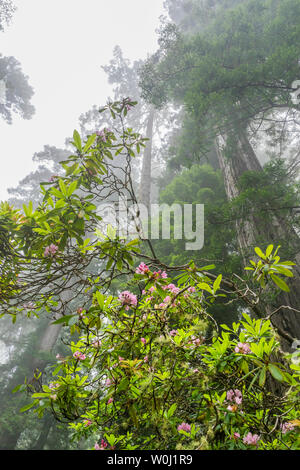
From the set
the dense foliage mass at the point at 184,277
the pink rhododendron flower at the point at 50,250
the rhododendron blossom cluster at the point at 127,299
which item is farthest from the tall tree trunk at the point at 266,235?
the pink rhododendron flower at the point at 50,250

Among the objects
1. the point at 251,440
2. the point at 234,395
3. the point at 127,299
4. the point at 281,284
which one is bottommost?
the point at 251,440

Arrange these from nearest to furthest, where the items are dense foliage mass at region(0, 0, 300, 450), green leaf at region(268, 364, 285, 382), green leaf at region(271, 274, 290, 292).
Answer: green leaf at region(268, 364, 285, 382)
green leaf at region(271, 274, 290, 292)
dense foliage mass at region(0, 0, 300, 450)

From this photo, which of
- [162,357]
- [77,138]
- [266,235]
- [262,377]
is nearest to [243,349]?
[262,377]

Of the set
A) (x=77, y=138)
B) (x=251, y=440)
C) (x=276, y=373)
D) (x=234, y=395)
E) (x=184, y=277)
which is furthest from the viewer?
(x=77, y=138)

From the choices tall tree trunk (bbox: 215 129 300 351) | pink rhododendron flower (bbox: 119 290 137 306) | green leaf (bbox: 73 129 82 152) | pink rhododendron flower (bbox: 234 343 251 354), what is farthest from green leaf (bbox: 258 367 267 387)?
green leaf (bbox: 73 129 82 152)

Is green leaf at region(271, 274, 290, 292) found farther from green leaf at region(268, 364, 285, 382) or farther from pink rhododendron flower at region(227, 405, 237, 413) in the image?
pink rhododendron flower at region(227, 405, 237, 413)

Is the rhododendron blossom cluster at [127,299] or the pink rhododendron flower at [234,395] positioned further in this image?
the rhododendron blossom cluster at [127,299]

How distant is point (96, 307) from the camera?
117 centimetres

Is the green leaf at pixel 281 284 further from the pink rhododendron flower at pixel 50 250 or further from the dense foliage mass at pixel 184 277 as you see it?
the pink rhododendron flower at pixel 50 250

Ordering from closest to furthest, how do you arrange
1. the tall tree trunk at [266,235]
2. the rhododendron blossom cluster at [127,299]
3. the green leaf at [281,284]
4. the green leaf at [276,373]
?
the green leaf at [276,373] → the green leaf at [281,284] → the rhododendron blossom cluster at [127,299] → the tall tree trunk at [266,235]

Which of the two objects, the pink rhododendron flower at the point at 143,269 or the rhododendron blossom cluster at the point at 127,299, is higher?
the pink rhododendron flower at the point at 143,269

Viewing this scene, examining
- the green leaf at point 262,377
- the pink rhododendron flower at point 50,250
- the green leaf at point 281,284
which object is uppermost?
the pink rhododendron flower at point 50,250

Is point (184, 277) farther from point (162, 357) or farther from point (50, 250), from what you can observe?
point (50, 250)
